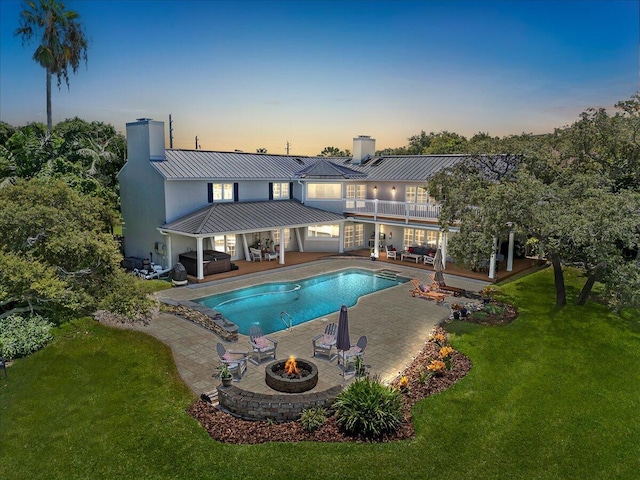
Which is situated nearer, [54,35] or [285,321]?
[285,321]

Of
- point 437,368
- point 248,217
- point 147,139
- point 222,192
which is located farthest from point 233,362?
point 147,139

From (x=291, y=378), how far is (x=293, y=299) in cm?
874

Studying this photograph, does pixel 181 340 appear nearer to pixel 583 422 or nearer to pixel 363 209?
A: pixel 583 422

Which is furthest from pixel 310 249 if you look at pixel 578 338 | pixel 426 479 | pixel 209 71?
pixel 426 479

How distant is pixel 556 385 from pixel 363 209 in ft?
64.2

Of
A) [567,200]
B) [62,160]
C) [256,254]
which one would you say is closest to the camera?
[567,200]

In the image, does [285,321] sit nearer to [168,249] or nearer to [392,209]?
[168,249]

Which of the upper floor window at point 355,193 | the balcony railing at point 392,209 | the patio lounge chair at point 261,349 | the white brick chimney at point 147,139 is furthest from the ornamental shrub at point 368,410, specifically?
the upper floor window at point 355,193

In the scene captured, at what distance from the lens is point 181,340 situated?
44.5 feet

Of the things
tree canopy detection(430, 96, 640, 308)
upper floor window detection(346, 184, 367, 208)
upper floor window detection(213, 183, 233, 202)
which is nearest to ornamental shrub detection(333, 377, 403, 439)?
tree canopy detection(430, 96, 640, 308)

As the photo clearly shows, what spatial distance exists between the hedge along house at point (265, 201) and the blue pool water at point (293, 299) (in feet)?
11.4

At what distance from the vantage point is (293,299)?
1905cm

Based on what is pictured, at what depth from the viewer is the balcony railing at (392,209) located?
25.5 metres

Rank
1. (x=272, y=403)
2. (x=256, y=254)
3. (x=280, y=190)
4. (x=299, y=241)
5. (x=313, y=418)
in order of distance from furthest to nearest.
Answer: (x=280, y=190)
(x=299, y=241)
(x=256, y=254)
(x=272, y=403)
(x=313, y=418)
